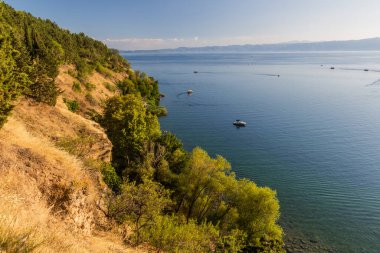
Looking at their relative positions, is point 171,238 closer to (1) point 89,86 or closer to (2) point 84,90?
(2) point 84,90

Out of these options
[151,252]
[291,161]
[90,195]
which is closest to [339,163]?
[291,161]

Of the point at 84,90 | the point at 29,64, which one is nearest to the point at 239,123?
the point at 84,90

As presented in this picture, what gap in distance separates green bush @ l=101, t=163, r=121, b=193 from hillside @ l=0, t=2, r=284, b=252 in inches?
6.7

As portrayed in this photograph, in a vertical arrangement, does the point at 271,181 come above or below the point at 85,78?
below

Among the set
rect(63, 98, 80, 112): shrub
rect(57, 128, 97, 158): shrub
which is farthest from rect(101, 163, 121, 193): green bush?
rect(63, 98, 80, 112): shrub

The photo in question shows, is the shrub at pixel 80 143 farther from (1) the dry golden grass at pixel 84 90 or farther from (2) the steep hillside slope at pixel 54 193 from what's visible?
(1) the dry golden grass at pixel 84 90

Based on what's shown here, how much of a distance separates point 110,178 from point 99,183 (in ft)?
38.2

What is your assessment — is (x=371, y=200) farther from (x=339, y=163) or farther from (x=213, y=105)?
(x=213, y=105)

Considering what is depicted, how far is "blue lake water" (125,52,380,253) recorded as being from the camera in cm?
4869

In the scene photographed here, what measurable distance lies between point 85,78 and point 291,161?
59604 millimetres

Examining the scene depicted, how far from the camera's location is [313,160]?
69.8 metres

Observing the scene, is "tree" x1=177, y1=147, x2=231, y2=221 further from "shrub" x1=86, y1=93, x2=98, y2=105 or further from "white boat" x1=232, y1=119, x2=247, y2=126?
"white boat" x1=232, y1=119, x2=247, y2=126

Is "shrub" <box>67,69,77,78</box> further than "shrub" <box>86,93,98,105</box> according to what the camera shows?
Yes

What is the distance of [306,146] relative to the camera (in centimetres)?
7838
